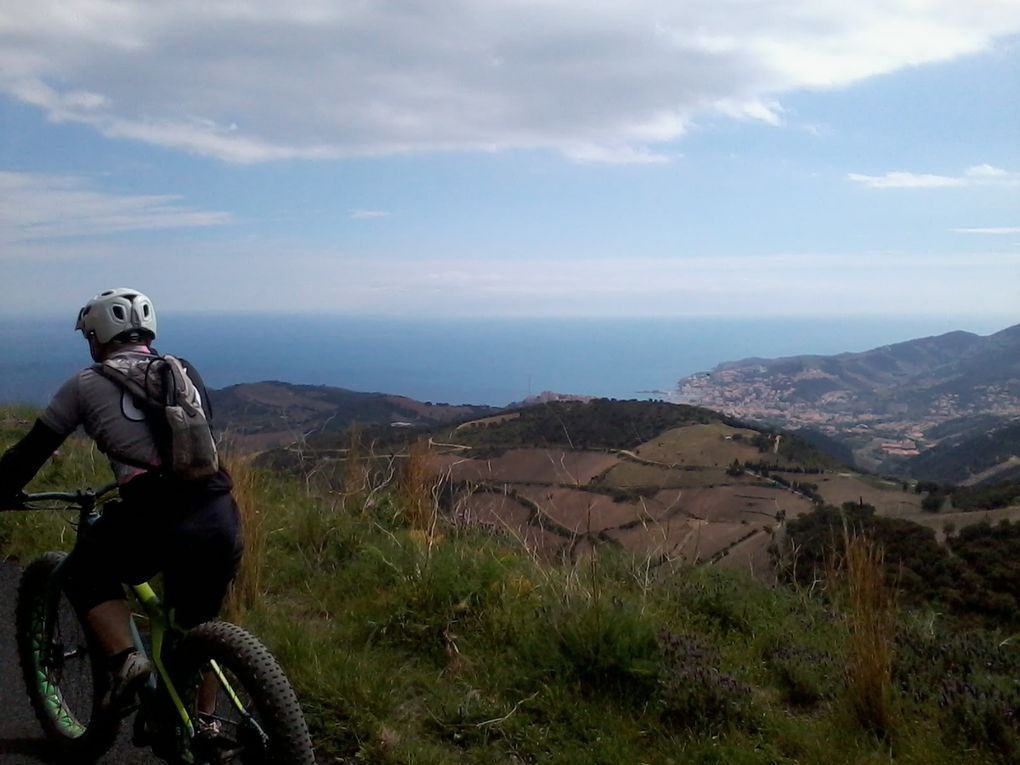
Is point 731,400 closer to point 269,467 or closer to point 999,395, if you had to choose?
point 269,467

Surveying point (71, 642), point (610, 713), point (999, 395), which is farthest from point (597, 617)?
point (999, 395)

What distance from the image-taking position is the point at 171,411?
104 inches

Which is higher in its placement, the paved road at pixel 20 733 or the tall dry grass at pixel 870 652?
the tall dry grass at pixel 870 652

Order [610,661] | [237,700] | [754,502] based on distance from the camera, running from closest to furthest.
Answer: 1. [237,700]
2. [610,661]
3. [754,502]

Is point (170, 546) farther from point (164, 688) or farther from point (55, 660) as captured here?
point (55, 660)

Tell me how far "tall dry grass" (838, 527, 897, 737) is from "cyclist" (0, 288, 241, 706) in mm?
2650

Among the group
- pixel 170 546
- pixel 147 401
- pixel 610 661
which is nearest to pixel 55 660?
pixel 170 546

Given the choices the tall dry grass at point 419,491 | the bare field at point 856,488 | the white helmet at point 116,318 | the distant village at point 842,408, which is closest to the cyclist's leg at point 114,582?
the white helmet at point 116,318

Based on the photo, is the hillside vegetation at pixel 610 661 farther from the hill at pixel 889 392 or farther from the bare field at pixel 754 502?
the hill at pixel 889 392

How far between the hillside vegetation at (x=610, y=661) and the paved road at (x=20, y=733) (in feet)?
2.45

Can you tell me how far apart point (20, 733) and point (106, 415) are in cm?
185

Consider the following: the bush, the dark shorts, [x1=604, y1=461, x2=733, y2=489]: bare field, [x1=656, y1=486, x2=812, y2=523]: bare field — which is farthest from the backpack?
[x1=604, y1=461, x2=733, y2=489]: bare field

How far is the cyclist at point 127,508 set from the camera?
265cm

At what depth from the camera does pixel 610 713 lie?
3408mm
